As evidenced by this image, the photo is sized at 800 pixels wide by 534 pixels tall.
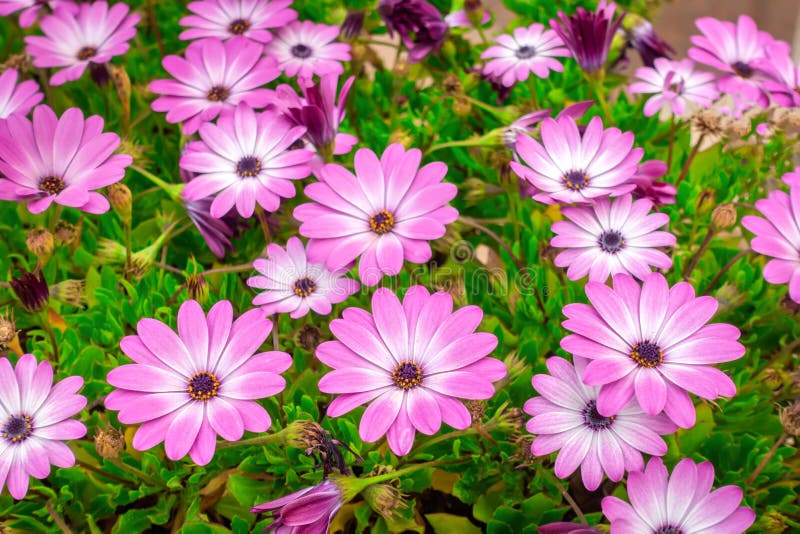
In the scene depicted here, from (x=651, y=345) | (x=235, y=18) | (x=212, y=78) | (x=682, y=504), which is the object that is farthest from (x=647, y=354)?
(x=235, y=18)

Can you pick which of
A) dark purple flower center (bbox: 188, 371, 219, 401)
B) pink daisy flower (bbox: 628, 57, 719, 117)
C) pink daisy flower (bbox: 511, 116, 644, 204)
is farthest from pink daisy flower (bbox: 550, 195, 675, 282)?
dark purple flower center (bbox: 188, 371, 219, 401)

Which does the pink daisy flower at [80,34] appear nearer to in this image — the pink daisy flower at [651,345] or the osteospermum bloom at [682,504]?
the pink daisy flower at [651,345]

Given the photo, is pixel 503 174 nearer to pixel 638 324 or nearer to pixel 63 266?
pixel 638 324

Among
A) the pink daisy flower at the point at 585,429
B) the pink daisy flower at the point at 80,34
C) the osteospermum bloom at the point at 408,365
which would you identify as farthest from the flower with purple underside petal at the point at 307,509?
the pink daisy flower at the point at 80,34

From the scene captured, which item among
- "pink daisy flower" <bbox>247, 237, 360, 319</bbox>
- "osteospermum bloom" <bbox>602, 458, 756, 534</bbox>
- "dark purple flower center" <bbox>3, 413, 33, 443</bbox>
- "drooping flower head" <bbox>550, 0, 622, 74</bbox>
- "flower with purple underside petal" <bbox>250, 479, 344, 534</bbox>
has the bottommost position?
"flower with purple underside petal" <bbox>250, 479, 344, 534</bbox>

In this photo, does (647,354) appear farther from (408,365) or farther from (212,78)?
(212,78)

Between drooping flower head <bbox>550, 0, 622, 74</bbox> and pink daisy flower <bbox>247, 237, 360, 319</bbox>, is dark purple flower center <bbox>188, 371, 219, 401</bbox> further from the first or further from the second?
drooping flower head <bbox>550, 0, 622, 74</bbox>
